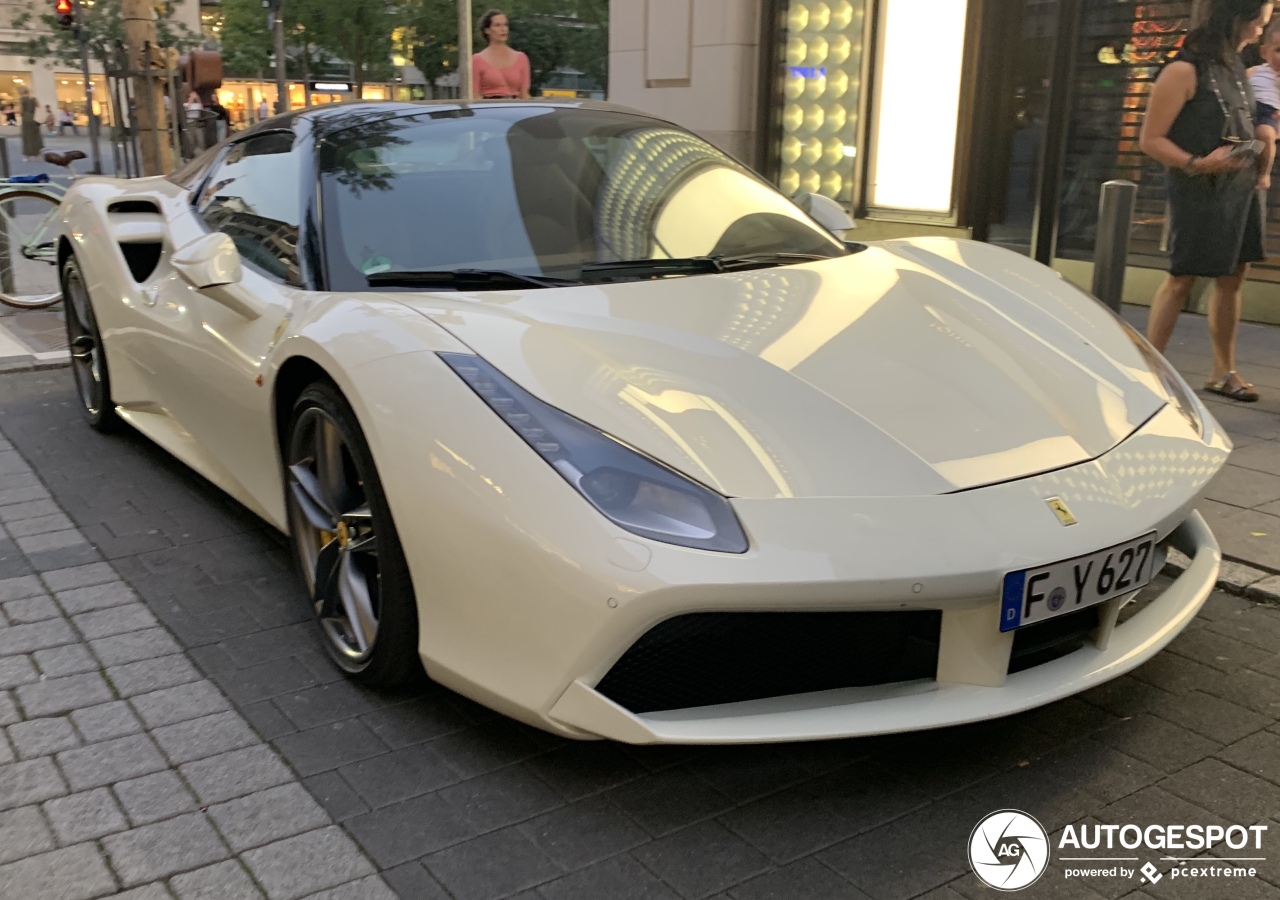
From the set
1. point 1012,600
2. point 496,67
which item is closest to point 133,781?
point 1012,600

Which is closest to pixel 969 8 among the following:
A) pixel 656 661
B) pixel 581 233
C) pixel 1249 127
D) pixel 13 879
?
pixel 1249 127

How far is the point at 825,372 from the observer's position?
2639 millimetres

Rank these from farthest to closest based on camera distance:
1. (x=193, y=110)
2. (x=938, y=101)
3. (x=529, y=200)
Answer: (x=193, y=110) < (x=938, y=101) < (x=529, y=200)

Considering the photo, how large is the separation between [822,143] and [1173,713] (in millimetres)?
8635

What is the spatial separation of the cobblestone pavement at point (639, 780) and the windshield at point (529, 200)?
3.56ft

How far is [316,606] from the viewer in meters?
3.01

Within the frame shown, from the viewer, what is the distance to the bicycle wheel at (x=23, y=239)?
7968mm

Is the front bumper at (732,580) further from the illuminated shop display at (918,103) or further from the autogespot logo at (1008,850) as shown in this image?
the illuminated shop display at (918,103)

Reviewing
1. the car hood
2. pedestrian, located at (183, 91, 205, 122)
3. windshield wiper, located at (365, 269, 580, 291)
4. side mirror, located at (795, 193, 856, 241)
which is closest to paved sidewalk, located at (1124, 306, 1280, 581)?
the car hood

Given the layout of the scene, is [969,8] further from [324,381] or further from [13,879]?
[13,879]

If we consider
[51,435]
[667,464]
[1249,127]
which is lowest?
[51,435]

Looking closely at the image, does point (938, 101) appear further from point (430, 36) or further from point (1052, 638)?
point (430, 36)

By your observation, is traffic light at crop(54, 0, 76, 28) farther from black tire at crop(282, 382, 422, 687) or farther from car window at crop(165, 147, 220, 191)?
black tire at crop(282, 382, 422, 687)

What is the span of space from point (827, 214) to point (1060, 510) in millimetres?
1940
